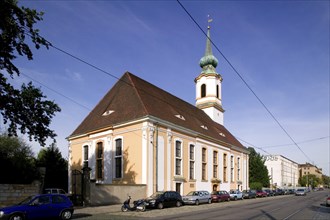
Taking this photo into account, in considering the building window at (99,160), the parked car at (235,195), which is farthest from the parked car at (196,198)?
the building window at (99,160)

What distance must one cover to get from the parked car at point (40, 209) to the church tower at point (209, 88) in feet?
136

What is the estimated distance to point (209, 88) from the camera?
58.2 m

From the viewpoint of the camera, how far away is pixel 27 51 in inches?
773

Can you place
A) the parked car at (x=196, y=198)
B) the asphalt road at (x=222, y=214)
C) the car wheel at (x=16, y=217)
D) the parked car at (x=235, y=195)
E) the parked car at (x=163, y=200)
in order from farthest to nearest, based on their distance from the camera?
the parked car at (x=235, y=195) → the parked car at (x=196, y=198) → the parked car at (x=163, y=200) → the asphalt road at (x=222, y=214) → the car wheel at (x=16, y=217)

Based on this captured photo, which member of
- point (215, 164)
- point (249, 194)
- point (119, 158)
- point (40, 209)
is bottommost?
point (249, 194)

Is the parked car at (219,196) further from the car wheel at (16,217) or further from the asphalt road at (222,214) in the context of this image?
Answer: the car wheel at (16,217)

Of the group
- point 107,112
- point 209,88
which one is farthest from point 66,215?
point 209,88

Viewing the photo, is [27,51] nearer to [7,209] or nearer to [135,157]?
[7,209]

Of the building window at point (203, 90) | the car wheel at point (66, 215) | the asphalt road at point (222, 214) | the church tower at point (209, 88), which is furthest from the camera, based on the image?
the building window at point (203, 90)

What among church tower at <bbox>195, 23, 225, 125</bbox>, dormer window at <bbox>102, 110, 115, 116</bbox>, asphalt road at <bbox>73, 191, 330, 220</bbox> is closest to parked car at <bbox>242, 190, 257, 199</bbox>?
church tower at <bbox>195, 23, 225, 125</bbox>

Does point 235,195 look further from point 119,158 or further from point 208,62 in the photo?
point 208,62

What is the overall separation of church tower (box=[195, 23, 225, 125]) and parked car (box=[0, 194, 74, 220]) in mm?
41548

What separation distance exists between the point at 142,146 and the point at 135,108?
4444 mm

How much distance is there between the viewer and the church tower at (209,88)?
57906 millimetres
